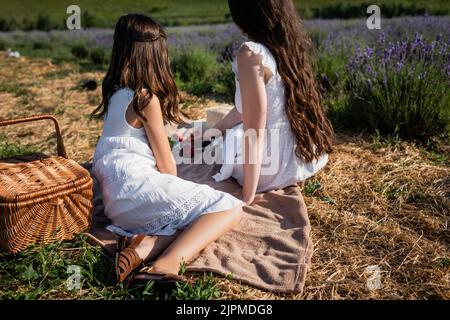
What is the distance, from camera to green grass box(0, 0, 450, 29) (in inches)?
540

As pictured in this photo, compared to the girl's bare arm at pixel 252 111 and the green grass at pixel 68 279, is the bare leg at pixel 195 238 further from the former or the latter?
the girl's bare arm at pixel 252 111

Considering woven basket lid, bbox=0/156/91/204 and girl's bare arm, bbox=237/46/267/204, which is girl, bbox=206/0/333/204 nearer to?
girl's bare arm, bbox=237/46/267/204

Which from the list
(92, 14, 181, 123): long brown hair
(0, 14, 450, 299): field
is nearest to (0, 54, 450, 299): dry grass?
(0, 14, 450, 299): field

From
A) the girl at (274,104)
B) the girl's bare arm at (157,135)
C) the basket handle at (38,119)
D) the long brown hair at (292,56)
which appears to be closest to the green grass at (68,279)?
the girl's bare arm at (157,135)

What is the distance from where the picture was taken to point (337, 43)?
6191 mm

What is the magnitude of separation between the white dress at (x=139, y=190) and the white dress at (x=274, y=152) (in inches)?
24.1

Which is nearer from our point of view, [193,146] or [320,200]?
[320,200]

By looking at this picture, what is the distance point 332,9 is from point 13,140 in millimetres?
10594

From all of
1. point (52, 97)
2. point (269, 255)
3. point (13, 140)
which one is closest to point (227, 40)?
point (52, 97)

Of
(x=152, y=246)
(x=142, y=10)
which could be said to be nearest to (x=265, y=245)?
(x=152, y=246)

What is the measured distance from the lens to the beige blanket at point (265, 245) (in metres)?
2.42

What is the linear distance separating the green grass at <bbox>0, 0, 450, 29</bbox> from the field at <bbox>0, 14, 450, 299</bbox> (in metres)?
6.98

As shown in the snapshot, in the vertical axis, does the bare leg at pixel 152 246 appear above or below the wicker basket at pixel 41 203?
below
